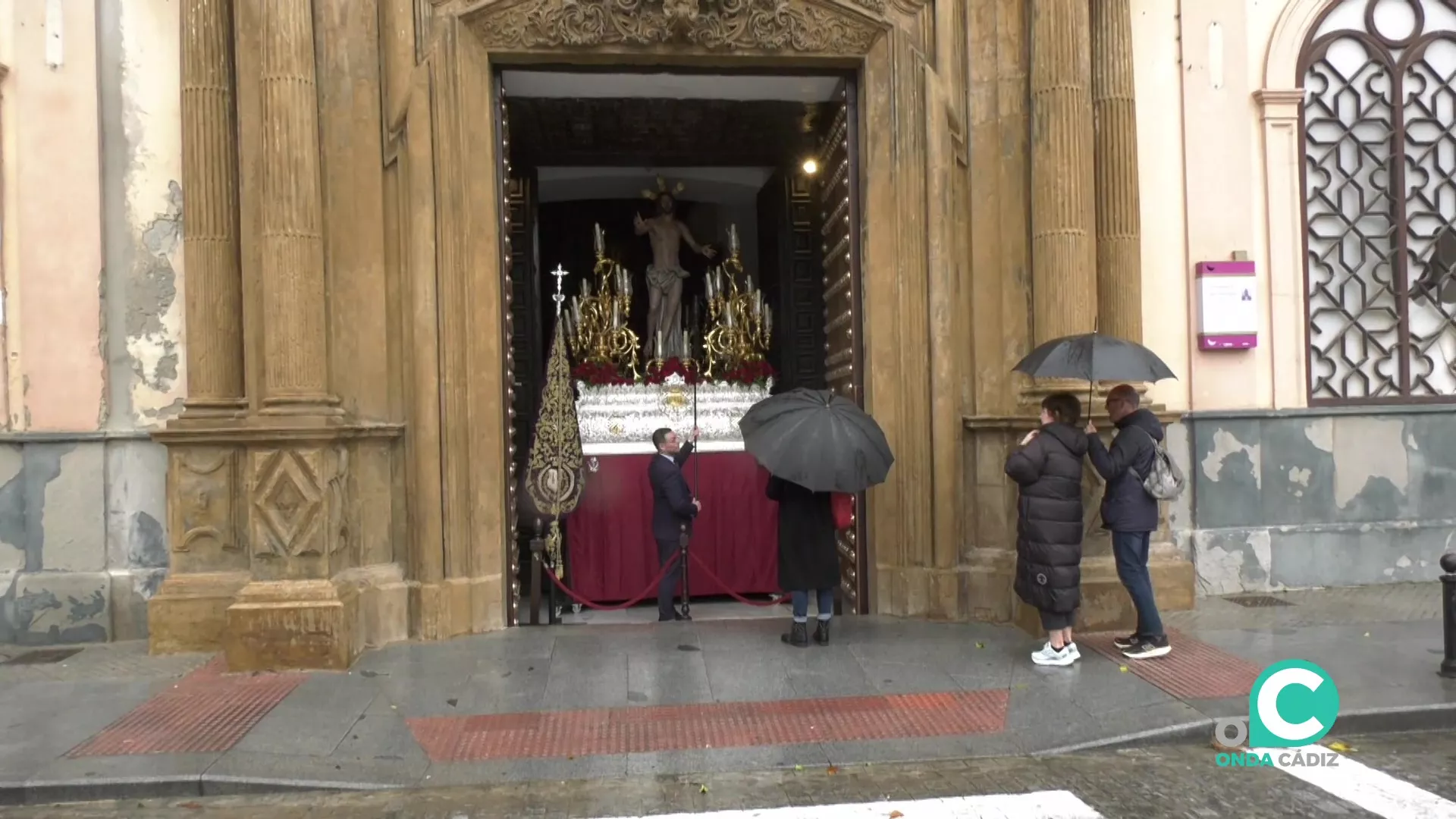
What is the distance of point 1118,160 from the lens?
8109mm

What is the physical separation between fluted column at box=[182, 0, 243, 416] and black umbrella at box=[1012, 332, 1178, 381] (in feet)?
19.4

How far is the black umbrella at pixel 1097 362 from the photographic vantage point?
617 centimetres

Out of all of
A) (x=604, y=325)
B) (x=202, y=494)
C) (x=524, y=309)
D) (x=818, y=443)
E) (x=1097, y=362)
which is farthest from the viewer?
→ (x=524, y=309)

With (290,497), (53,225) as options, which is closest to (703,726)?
(290,497)

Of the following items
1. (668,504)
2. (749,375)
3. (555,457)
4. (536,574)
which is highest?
(749,375)

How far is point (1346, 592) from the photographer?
879cm

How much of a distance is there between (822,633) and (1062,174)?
13.2 feet

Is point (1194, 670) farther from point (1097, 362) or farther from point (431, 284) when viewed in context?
point (431, 284)

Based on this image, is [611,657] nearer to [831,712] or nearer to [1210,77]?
[831,712]

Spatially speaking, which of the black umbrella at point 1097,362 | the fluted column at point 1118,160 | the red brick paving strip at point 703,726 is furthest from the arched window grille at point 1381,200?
the red brick paving strip at point 703,726

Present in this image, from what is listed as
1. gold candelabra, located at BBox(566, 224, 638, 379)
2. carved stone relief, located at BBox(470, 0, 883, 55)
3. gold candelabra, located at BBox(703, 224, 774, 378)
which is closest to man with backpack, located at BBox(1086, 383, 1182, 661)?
carved stone relief, located at BBox(470, 0, 883, 55)

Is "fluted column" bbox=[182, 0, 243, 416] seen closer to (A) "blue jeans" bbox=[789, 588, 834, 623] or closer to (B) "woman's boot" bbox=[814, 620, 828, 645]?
(A) "blue jeans" bbox=[789, 588, 834, 623]

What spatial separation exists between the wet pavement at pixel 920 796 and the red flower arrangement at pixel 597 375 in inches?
223

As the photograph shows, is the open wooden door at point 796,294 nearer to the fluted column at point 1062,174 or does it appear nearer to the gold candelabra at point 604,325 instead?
the gold candelabra at point 604,325
